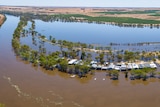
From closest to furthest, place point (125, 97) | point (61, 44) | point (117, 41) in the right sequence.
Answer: point (125, 97) < point (61, 44) < point (117, 41)

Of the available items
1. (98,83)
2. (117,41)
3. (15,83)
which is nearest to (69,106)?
(98,83)

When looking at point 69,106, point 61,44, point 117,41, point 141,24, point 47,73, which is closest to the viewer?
point 69,106

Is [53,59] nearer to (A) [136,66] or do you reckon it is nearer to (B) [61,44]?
(A) [136,66]

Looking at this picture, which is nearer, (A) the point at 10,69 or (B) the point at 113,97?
(B) the point at 113,97

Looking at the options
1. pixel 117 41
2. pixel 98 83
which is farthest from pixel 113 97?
pixel 117 41

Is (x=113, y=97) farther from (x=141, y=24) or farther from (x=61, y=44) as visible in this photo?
(x=141, y=24)

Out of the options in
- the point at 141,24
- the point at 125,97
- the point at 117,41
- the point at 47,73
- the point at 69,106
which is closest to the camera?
the point at 69,106
